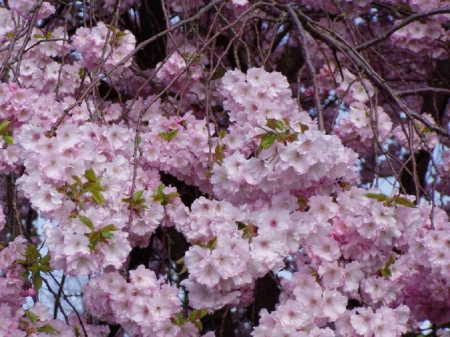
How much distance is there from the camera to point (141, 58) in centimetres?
436

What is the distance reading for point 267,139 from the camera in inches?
79.9

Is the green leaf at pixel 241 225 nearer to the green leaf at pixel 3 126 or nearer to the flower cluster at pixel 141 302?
the flower cluster at pixel 141 302

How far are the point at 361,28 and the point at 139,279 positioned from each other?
3.22m

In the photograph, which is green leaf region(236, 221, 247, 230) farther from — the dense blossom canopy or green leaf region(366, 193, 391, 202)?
green leaf region(366, 193, 391, 202)

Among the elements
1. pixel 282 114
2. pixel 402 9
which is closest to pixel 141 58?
pixel 402 9

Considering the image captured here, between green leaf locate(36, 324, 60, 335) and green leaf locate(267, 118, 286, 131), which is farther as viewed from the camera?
green leaf locate(36, 324, 60, 335)

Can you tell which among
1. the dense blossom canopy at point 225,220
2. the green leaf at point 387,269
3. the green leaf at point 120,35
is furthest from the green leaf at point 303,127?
the green leaf at point 120,35

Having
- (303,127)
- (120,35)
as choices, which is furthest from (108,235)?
(120,35)

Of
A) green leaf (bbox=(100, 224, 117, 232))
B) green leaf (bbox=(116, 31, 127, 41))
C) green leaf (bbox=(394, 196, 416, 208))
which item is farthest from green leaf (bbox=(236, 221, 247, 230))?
green leaf (bbox=(116, 31, 127, 41))

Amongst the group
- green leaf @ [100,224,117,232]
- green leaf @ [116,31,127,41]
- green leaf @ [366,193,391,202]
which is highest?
green leaf @ [116,31,127,41]

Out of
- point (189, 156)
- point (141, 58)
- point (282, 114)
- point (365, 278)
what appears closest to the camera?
point (365, 278)

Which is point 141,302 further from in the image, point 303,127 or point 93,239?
point 303,127

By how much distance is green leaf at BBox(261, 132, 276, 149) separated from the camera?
2020 millimetres

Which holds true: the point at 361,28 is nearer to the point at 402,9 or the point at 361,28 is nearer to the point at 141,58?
the point at 402,9
